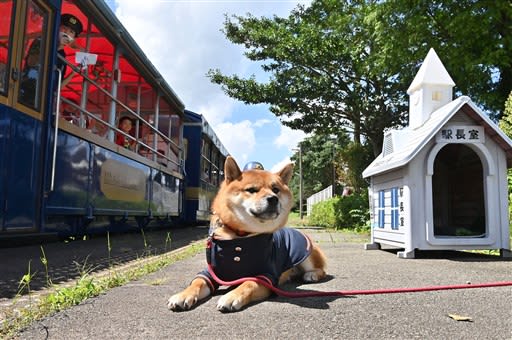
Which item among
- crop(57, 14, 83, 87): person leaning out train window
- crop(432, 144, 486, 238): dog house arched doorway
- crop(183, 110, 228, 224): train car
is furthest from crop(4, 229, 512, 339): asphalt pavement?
crop(183, 110, 228, 224): train car

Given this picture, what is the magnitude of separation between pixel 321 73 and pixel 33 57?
9.84 metres

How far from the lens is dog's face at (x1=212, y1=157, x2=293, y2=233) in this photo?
2.58 m

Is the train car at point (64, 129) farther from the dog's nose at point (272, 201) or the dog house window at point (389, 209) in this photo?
the dog house window at point (389, 209)

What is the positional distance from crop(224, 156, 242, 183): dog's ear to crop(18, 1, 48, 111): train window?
3032 mm

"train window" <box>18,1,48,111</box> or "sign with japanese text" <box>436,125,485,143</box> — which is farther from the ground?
"train window" <box>18,1,48,111</box>

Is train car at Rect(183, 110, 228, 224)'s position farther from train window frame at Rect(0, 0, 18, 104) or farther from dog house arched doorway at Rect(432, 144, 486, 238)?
train window frame at Rect(0, 0, 18, 104)

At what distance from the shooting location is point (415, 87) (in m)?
6.10

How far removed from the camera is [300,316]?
218cm

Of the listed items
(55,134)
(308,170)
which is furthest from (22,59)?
(308,170)

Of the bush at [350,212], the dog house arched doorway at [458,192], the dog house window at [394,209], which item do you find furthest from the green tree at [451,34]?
the dog house window at [394,209]

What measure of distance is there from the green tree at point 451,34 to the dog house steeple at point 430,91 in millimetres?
4881

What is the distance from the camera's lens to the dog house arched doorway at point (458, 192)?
19.4 feet

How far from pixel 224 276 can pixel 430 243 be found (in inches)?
123

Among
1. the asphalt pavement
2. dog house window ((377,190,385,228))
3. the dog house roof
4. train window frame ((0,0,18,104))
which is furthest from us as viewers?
dog house window ((377,190,385,228))
